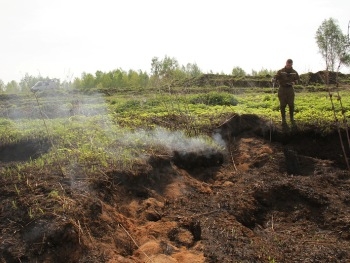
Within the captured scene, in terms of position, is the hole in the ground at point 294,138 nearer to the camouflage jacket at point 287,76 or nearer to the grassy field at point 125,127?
the grassy field at point 125,127

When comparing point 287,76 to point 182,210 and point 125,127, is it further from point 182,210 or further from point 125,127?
point 182,210

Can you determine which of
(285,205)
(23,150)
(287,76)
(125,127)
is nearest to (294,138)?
(287,76)

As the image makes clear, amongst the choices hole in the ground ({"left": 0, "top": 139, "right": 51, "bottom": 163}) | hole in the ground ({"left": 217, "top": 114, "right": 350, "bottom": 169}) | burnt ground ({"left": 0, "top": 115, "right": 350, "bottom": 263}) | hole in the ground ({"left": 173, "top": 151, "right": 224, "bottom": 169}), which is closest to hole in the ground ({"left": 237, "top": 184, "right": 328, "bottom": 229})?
burnt ground ({"left": 0, "top": 115, "right": 350, "bottom": 263})

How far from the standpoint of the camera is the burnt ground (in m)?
4.09

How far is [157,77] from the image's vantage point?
35.8 ft

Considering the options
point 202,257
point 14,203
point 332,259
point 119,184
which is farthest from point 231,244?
point 14,203

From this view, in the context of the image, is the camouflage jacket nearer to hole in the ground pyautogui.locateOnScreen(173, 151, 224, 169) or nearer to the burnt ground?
the burnt ground

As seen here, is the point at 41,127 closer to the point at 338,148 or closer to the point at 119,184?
the point at 119,184

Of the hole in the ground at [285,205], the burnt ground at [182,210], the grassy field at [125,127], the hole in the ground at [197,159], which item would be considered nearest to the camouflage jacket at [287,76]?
the grassy field at [125,127]

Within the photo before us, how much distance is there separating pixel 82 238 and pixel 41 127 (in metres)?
5.79

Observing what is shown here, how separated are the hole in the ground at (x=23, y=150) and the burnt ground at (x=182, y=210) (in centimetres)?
3

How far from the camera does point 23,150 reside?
796cm

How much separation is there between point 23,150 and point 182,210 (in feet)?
14.1

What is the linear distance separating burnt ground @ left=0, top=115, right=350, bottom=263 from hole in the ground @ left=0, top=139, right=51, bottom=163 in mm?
26
